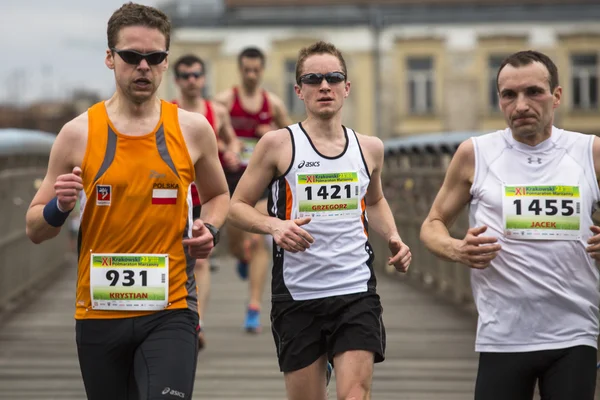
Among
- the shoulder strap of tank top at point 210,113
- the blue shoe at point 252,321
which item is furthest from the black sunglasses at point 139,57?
the blue shoe at point 252,321

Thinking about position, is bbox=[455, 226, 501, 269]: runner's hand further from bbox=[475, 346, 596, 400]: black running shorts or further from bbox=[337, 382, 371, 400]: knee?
bbox=[337, 382, 371, 400]: knee

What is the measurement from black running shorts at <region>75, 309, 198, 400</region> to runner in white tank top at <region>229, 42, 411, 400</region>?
2.64ft

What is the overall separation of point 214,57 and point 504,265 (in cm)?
4350

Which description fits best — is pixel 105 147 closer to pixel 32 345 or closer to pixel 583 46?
pixel 32 345

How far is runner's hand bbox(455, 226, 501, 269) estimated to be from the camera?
16.3ft

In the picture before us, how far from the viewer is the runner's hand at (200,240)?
4844 millimetres

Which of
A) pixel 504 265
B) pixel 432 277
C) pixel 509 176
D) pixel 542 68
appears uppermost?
pixel 542 68

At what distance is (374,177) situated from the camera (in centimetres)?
596

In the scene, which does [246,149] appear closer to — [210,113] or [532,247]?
[210,113]

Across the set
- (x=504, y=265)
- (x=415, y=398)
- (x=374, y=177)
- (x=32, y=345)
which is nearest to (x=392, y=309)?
(x=32, y=345)

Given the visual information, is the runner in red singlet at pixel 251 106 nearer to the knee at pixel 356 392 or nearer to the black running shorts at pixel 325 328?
the black running shorts at pixel 325 328

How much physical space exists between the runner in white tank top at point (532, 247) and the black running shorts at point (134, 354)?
1.08m

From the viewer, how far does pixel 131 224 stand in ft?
16.0

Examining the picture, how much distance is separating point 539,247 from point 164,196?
4.60ft
